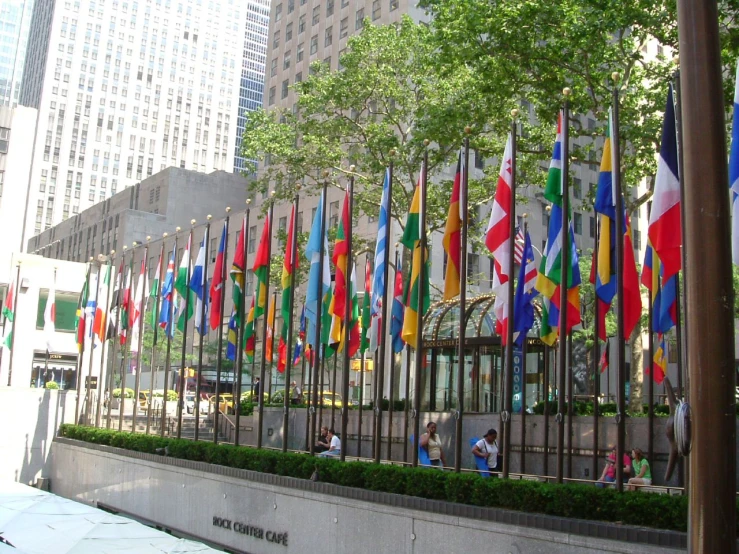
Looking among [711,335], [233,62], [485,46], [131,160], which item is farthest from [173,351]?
[233,62]

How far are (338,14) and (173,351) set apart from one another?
1221 inches

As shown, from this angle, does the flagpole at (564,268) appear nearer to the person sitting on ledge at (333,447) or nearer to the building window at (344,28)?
the person sitting on ledge at (333,447)

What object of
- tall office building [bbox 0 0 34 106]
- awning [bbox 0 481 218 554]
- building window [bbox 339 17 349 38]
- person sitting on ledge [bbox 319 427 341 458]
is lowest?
awning [bbox 0 481 218 554]

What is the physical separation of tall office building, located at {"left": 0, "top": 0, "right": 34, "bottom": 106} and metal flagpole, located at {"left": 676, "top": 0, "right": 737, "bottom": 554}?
201012 mm

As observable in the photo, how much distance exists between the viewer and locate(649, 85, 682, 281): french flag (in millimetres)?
11859

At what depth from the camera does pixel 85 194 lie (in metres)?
139

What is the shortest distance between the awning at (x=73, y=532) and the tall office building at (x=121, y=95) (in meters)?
125

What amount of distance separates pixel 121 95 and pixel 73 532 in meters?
141

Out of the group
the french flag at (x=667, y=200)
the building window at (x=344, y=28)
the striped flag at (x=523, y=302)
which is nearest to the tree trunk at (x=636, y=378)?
the striped flag at (x=523, y=302)

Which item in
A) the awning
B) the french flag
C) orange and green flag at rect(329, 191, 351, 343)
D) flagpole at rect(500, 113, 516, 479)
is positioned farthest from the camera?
orange and green flag at rect(329, 191, 351, 343)

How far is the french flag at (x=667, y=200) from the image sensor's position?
1186 centimetres

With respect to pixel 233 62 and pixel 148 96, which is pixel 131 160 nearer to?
pixel 148 96

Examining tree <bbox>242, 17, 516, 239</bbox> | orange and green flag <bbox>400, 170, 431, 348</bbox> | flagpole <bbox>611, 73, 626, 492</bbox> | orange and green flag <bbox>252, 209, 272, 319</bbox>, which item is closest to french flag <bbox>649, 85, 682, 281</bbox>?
flagpole <bbox>611, 73, 626, 492</bbox>

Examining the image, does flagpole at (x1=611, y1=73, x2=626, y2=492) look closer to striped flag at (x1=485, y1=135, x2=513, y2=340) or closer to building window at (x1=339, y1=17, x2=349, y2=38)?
striped flag at (x1=485, y1=135, x2=513, y2=340)
